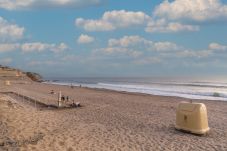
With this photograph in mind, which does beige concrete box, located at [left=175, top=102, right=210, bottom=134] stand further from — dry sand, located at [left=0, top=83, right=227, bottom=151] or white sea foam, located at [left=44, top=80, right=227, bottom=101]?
white sea foam, located at [left=44, top=80, right=227, bottom=101]

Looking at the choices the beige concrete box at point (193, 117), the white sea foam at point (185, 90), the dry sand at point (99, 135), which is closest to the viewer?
the dry sand at point (99, 135)

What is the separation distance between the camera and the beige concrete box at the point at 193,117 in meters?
10.2

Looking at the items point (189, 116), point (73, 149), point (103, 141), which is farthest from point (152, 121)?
point (73, 149)

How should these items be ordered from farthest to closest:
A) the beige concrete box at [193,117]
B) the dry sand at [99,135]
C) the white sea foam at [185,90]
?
the white sea foam at [185,90] < the beige concrete box at [193,117] < the dry sand at [99,135]

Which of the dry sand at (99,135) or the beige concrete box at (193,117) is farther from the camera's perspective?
the beige concrete box at (193,117)

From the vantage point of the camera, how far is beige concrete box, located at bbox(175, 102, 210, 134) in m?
10.2

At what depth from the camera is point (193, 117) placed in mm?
10266

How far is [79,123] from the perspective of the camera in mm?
12117

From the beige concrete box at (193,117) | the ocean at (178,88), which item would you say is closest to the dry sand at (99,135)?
the beige concrete box at (193,117)

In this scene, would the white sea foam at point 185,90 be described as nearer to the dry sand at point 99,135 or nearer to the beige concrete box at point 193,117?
the dry sand at point 99,135

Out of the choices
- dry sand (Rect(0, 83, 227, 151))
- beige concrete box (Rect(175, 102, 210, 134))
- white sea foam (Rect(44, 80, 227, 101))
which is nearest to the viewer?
dry sand (Rect(0, 83, 227, 151))

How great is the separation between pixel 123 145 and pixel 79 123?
3.69m

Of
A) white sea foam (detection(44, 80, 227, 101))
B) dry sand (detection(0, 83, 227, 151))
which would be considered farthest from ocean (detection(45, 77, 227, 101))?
dry sand (detection(0, 83, 227, 151))

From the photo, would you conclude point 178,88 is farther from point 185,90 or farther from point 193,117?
point 193,117
